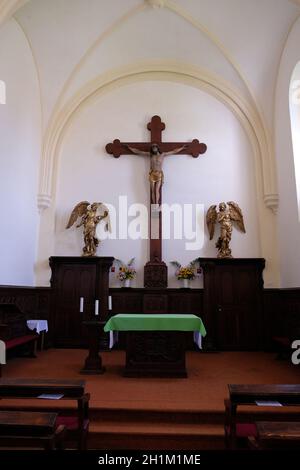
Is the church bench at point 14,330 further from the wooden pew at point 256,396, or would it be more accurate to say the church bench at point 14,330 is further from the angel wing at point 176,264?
the wooden pew at point 256,396

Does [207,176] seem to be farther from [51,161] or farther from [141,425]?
[141,425]

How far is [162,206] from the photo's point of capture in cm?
930

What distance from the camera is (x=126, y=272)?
28.6 feet

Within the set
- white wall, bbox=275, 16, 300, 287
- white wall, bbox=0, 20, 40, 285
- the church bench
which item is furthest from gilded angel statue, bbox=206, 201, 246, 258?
the church bench

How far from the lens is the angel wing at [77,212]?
9148mm

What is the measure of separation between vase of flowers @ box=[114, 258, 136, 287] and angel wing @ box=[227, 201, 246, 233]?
2919 millimetres

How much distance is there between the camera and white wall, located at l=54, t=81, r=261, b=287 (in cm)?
912

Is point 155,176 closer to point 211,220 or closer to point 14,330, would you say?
point 211,220

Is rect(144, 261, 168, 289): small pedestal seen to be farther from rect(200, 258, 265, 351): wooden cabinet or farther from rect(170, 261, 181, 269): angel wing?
rect(200, 258, 265, 351): wooden cabinet

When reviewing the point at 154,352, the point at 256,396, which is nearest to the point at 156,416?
the point at 256,396

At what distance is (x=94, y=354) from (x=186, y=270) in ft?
11.2
